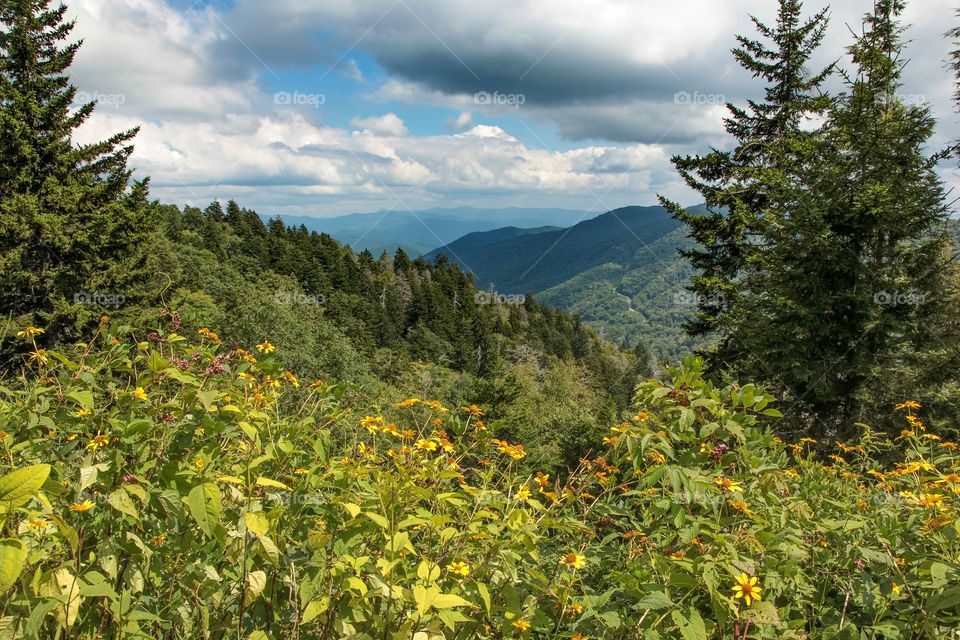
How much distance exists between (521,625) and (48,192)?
23.7 metres

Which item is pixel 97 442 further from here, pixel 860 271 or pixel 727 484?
pixel 860 271

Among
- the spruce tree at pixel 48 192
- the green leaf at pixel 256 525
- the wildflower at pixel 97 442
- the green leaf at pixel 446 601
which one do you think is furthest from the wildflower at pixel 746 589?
the spruce tree at pixel 48 192

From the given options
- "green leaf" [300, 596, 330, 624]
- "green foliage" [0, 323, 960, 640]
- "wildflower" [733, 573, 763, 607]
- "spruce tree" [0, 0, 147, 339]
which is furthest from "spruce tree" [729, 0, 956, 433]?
"spruce tree" [0, 0, 147, 339]

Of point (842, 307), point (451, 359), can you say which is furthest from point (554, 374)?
point (842, 307)

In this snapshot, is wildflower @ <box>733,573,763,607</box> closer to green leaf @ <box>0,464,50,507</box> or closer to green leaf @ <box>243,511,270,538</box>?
green leaf @ <box>243,511,270,538</box>

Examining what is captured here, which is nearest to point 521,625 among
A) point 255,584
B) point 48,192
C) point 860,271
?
point 255,584

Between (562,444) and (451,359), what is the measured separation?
46505 millimetres

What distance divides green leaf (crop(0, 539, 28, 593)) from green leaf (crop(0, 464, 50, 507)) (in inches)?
3.6

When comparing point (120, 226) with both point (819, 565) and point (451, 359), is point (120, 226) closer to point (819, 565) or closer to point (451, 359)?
point (819, 565)

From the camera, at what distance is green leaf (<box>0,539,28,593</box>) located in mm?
978

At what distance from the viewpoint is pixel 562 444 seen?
26.0 metres

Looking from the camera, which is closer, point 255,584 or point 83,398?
point 255,584

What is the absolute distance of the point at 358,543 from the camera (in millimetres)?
1729

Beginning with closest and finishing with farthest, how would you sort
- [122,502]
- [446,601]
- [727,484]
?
[446,601]
[122,502]
[727,484]
